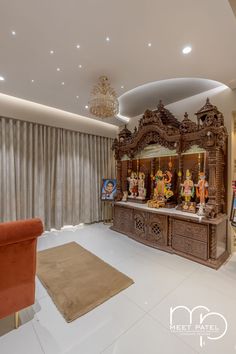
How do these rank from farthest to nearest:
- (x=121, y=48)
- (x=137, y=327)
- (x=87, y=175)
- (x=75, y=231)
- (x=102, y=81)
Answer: (x=87, y=175) < (x=75, y=231) < (x=102, y=81) < (x=121, y=48) < (x=137, y=327)

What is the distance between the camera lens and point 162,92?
12.2ft

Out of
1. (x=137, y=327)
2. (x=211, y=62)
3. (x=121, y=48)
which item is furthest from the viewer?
(x=211, y=62)

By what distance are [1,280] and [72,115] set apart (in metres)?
3.93

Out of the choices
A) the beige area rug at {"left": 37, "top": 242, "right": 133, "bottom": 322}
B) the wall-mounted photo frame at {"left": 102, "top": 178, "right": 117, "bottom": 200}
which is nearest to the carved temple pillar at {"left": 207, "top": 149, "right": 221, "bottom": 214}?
the beige area rug at {"left": 37, "top": 242, "right": 133, "bottom": 322}

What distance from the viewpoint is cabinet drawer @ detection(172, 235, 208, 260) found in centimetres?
278

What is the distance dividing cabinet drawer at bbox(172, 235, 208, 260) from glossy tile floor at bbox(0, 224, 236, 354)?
0.56 ft

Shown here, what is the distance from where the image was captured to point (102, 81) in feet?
9.45

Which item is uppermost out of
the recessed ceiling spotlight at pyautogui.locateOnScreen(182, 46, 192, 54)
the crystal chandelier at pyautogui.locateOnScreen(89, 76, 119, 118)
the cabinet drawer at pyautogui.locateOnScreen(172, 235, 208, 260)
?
the recessed ceiling spotlight at pyautogui.locateOnScreen(182, 46, 192, 54)

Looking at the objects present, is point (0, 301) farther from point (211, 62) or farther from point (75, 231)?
point (211, 62)

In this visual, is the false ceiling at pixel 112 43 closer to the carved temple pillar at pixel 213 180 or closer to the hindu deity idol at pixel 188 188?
the carved temple pillar at pixel 213 180

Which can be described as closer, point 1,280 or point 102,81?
point 1,280

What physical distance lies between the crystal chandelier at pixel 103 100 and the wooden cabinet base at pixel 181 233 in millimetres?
2029

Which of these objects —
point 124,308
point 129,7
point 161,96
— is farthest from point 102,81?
point 124,308

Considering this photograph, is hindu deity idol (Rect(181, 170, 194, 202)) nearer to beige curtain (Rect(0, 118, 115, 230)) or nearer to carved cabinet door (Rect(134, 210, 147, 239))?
carved cabinet door (Rect(134, 210, 147, 239))
